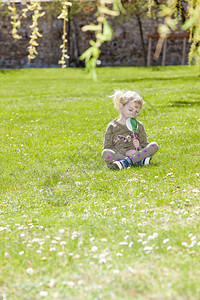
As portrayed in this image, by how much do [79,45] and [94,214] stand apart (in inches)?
1229

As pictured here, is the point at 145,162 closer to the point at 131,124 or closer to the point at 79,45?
the point at 131,124

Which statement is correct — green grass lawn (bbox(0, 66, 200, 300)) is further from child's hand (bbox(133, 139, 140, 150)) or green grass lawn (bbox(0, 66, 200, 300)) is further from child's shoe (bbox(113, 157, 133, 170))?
child's hand (bbox(133, 139, 140, 150))

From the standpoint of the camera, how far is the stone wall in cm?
3444

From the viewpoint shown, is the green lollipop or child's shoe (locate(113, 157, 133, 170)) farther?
child's shoe (locate(113, 157, 133, 170))

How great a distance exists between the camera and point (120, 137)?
7348 millimetres

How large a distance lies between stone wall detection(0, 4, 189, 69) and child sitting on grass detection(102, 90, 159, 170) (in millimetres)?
28560

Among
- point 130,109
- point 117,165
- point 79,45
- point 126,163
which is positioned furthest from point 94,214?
point 79,45

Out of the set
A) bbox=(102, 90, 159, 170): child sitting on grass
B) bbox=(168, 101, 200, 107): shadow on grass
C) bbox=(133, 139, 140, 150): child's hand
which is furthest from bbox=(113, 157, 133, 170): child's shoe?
bbox=(168, 101, 200, 107): shadow on grass

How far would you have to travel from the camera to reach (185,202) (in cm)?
586

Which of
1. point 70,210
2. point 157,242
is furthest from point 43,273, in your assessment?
point 70,210

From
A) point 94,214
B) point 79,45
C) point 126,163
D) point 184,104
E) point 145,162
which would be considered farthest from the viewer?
point 79,45

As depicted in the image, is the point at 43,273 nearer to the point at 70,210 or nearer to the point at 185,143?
the point at 70,210

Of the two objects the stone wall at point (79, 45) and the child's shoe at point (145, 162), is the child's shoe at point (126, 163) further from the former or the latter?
the stone wall at point (79, 45)

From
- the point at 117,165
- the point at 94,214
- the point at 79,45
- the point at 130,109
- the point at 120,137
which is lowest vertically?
the point at 94,214
